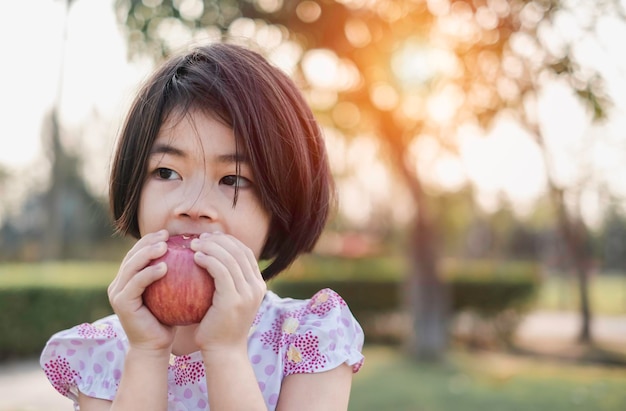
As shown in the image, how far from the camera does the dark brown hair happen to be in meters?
1.60

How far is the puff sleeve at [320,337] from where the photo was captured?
161 centimetres

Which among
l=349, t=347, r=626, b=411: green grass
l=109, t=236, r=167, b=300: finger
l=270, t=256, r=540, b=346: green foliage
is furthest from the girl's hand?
l=270, t=256, r=540, b=346: green foliage

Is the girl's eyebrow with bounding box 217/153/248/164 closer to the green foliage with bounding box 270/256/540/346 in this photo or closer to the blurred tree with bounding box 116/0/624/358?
the blurred tree with bounding box 116/0/624/358

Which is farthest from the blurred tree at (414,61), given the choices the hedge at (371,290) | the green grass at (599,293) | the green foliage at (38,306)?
the green grass at (599,293)

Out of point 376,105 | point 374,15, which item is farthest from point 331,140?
point 374,15

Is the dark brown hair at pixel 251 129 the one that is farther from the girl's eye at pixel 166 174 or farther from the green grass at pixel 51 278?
the green grass at pixel 51 278

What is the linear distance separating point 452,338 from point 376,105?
576 centimetres

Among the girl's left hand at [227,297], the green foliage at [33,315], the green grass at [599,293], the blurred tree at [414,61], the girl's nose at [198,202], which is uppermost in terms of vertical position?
the blurred tree at [414,61]

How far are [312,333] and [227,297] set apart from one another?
1.00ft

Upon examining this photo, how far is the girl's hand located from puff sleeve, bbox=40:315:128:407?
30cm

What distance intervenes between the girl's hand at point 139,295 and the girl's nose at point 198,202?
86 mm

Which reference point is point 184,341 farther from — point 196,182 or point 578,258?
point 578,258

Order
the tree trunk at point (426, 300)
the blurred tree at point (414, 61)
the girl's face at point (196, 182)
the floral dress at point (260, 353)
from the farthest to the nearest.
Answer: the tree trunk at point (426, 300) < the blurred tree at point (414, 61) < the floral dress at point (260, 353) < the girl's face at point (196, 182)

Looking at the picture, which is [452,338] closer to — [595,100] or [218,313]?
[595,100]
